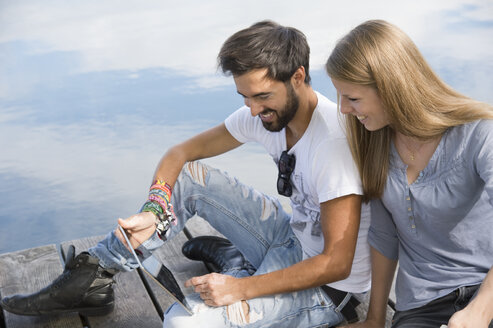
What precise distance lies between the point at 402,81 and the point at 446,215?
0.36 meters

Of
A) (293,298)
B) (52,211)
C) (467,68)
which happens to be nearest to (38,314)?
(293,298)

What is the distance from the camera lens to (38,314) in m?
2.12

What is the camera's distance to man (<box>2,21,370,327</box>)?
1730 millimetres

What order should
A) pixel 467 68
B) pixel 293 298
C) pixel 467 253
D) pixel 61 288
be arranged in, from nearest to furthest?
1. pixel 467 253
2. pixel 293 298
3. pixel 61 288
4. pixel 467 68

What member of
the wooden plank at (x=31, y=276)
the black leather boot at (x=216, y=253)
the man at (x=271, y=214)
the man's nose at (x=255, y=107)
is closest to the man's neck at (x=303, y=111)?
the man at (x=271, y=214)

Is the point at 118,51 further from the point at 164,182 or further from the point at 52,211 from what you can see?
the point at 164,182

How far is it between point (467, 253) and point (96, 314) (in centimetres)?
127

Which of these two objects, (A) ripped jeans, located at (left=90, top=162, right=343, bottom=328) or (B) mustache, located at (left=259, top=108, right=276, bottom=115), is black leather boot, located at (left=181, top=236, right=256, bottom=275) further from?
(B) mustache, located at (left=259, top=108, right=276, bottom=115)

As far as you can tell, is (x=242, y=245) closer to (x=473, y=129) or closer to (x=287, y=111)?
(x=287, y=111)

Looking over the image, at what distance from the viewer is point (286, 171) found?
6.30ft

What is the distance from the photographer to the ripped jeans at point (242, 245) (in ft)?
5.92

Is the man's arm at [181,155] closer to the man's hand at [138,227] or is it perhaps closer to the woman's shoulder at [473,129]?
the man's hand at [138,227]

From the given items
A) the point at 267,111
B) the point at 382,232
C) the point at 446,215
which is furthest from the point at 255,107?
the point at 446,215

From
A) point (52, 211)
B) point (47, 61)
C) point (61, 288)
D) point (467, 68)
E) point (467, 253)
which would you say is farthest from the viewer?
point (47, 61)
